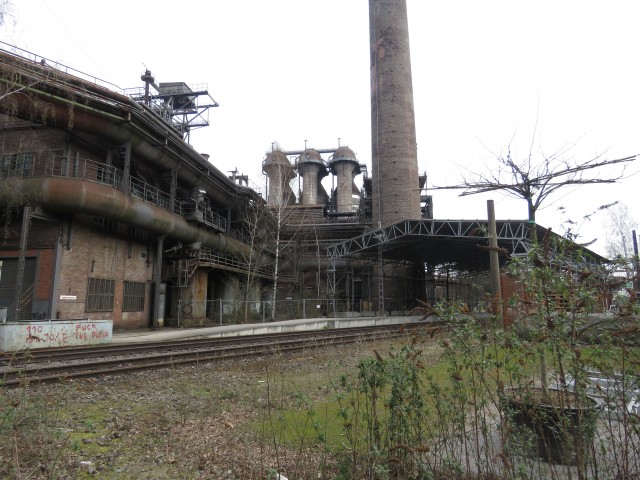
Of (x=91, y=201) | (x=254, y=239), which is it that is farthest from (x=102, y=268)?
(x=254, y=239)

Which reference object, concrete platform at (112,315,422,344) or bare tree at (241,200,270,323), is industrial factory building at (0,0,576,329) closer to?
bare tree at (241,200,270,323)

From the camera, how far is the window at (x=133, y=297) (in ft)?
78.7

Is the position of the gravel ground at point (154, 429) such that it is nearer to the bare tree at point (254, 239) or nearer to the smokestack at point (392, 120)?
the bare tree at point (254, 239)

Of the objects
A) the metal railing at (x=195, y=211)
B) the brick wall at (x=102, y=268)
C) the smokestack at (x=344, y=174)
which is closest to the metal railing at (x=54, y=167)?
the brick wall at (x=102, y=268)

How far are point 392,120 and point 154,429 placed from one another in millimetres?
38604

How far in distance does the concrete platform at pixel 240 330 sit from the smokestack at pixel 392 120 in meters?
11.3

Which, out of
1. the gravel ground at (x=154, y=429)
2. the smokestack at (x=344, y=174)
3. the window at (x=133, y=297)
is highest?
the smokestack at (x=344, y=174)

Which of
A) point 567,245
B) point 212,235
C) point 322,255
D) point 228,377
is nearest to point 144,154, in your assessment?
point 212,235

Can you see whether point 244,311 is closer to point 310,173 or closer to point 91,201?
point 91,201

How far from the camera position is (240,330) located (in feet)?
69.1

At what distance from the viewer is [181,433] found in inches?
201

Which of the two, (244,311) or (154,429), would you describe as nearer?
(154,429)

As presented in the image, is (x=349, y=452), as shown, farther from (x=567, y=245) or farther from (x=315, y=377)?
(x=315, y=377)

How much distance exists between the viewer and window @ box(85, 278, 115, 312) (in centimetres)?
2147
